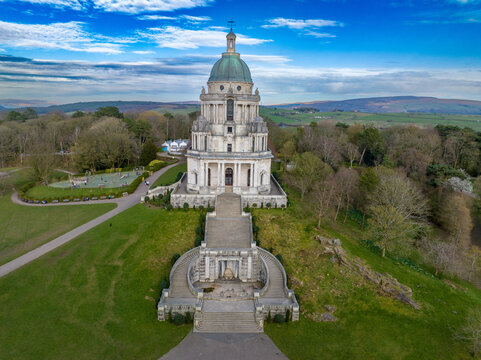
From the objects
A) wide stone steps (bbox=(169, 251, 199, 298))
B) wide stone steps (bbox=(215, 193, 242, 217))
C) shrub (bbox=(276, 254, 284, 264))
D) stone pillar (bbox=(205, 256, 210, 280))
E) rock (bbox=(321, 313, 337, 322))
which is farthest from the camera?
wide stone steps (bbox=(215, 193, 242, 217))

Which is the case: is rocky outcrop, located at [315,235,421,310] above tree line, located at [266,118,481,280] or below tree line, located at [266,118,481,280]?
below

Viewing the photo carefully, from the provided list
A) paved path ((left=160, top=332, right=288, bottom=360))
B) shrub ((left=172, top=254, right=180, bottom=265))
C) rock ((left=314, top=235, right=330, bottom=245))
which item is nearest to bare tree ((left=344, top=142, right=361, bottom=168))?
rock ((left=314, top=235, right=330, bottom=245))

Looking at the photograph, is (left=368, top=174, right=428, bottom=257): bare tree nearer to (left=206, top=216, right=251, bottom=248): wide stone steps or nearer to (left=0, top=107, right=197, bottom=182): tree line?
(left=206, top=216, right=251, bottom=248): wide stone steps

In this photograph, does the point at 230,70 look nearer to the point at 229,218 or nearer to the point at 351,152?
the point at 229,218

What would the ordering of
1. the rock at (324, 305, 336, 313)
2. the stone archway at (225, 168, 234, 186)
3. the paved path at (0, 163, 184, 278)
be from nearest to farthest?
1. the rock at (324, 305, 336, 313)
2. the paved path at (0, 163, 184, 278)
3. the stone archway at (225, 168, 234, 186)

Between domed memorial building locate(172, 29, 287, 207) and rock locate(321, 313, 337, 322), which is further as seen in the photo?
domed memorial building locate(172, 29, 287, 207)

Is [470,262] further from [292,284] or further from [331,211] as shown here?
[292,284]

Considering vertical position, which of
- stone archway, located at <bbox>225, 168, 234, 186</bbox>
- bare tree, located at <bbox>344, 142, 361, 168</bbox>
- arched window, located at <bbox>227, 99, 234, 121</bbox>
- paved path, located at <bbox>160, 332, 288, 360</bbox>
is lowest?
paved path, located at <bbox>160, 332, 288, 360</bbox>
